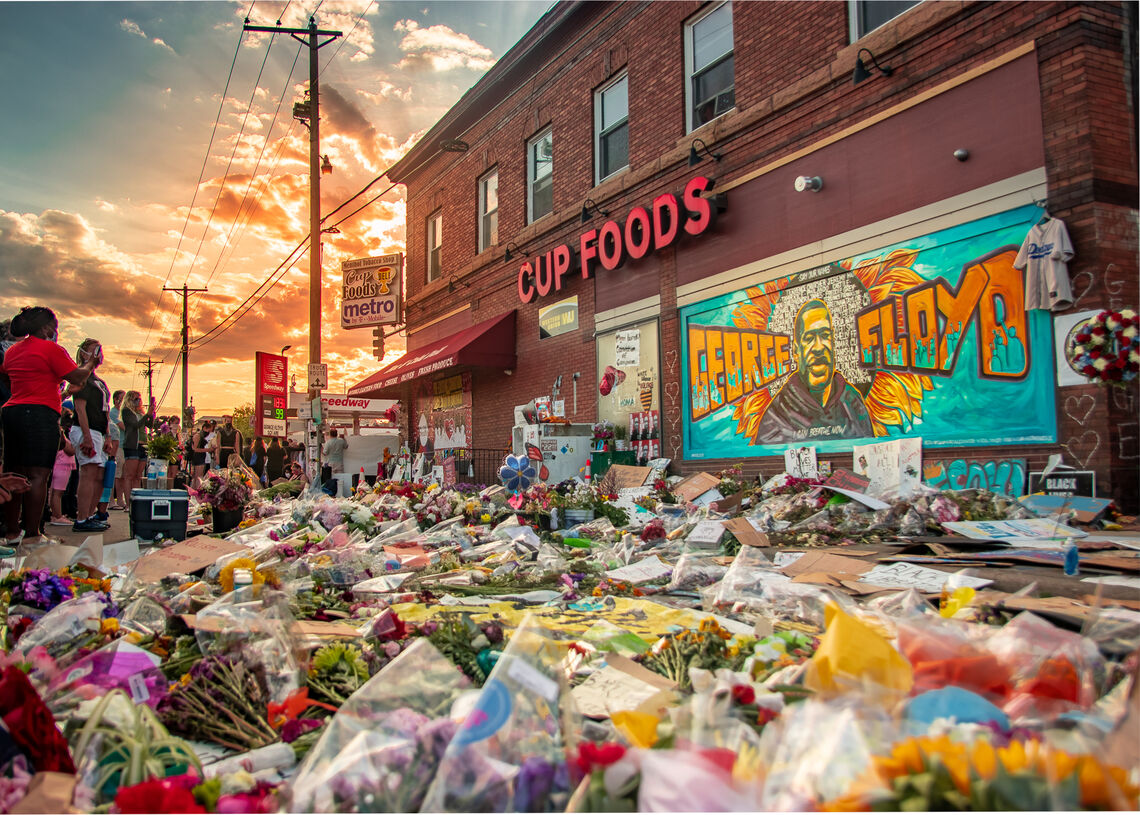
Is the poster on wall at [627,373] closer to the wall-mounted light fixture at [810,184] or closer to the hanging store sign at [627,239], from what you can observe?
the hanging store sign at [627,239]

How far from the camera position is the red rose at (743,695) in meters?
1.85

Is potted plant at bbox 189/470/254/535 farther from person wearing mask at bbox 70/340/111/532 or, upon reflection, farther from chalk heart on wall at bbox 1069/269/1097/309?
chalk heart on wall at bbox 1069/269/1097/309

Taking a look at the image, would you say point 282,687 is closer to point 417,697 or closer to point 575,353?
point 417,697

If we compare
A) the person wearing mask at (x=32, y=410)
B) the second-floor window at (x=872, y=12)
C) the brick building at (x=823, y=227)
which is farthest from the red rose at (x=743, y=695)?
the second-floor window at (x=872, y=12)

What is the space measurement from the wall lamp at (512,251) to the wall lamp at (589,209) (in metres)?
2.13

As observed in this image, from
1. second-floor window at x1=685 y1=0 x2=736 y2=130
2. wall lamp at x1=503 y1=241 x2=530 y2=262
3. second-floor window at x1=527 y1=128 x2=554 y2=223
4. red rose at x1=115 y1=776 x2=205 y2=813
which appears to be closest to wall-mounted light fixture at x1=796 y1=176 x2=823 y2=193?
second-floor window at x1=685 y1=0 x2=736 y2=130

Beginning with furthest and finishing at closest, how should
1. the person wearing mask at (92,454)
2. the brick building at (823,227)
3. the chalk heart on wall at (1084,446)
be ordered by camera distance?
the person wearing mask at (92,454)
the brick building at (823,227)
the chalk heart on wall at (1084,446)

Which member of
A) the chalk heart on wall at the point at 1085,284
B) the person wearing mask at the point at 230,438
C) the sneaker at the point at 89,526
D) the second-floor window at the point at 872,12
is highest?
the second-floor window at the point at 872,12

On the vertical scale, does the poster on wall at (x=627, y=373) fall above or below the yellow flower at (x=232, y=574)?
above

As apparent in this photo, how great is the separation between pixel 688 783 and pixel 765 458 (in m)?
7.95

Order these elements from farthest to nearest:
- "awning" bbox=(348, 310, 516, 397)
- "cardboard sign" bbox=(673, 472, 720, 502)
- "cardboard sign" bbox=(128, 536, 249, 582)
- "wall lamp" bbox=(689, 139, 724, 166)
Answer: "awning" bbox=(348, 310, 516, 397) → "wall lamp" bbox=(689, 139, 724, 166) → "cardboard sign" bbox=(673, 472, 720, 502) → "cardboard sign" bbox=(128, 536, 249, 582)

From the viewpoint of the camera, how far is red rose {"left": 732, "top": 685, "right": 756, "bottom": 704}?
1.85 meters

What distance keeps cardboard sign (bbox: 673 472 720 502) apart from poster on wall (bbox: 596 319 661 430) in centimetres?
180

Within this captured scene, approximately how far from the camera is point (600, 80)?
12.3 m
